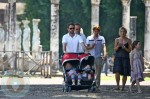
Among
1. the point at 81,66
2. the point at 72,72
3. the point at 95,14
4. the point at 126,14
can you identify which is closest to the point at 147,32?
the point at 126,14

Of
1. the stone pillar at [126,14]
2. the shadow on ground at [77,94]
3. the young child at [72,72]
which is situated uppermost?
the stone pillar at [126,14]

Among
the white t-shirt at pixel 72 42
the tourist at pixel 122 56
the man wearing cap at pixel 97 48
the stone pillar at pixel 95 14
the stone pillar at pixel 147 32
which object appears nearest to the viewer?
the white t-shirt at pixel 72 42

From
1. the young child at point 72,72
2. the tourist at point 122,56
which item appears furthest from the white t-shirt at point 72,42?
the tourist at point 122,56

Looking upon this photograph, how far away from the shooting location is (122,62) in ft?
67.2

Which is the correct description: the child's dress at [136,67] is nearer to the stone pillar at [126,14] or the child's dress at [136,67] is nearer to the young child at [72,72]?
the young child at [72,72]

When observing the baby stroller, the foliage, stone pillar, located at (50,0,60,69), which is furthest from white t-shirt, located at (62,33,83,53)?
the foliage

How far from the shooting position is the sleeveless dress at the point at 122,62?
20406 mm

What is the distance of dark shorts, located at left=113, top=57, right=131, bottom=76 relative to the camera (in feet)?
66.9

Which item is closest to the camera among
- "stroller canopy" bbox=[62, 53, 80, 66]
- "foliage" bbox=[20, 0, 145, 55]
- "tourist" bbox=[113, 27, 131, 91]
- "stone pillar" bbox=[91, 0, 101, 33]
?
"stroller canopy" bbox=[62, 53, 80, 66]

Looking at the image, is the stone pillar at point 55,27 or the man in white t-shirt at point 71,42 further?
the stone pillar at point 55,27

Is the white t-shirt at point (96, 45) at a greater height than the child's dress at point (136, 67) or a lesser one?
greater

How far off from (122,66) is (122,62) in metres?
0.11

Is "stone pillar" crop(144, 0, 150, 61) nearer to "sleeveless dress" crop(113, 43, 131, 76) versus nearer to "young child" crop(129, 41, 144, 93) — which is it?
"sleeveless dress" crop(113, 43, 131, 76)

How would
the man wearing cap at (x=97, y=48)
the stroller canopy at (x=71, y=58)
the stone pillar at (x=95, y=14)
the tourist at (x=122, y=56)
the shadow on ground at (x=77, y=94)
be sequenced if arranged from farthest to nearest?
the stone pillar at (x=95, y=14) → the tourist at (x=122, y=56) → the man wearing cap at (x=97, y=48) → the stroller canopy at (x=71, y=58) → the shadow on ground at (x=77, y=94)
